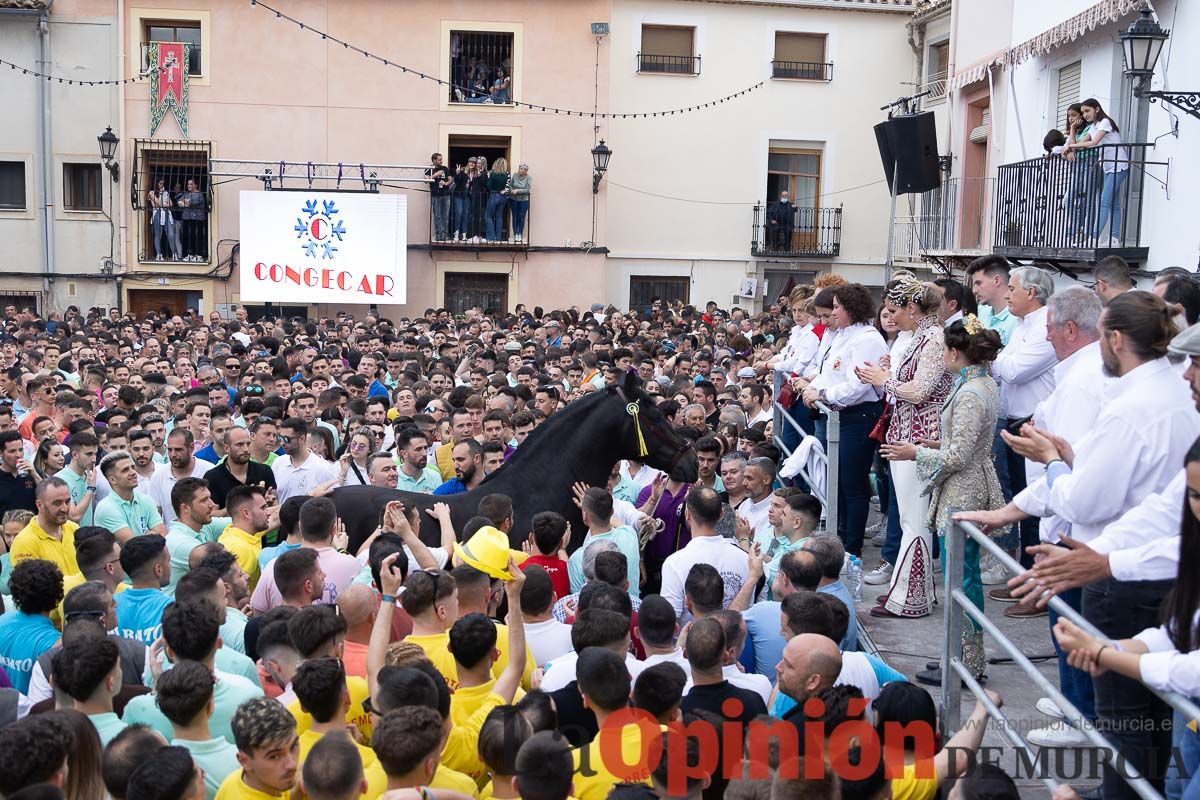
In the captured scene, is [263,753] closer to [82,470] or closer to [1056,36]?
[82,470]

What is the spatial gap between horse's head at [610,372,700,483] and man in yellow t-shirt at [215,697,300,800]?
4828 mm

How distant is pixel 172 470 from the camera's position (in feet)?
30.7

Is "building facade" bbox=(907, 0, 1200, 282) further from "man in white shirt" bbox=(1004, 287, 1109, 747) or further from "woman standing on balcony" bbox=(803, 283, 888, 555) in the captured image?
"man in white shirt" bbox=(1004, 287, 1109, 747)

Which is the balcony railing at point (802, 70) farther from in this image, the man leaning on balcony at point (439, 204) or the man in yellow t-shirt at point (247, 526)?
the man in yellow t-shirt at point (247, 526)

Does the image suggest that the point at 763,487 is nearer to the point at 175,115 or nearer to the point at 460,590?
the point at 460,590

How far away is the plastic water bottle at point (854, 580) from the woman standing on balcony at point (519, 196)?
19.6 m

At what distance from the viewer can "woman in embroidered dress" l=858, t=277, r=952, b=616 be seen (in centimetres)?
757

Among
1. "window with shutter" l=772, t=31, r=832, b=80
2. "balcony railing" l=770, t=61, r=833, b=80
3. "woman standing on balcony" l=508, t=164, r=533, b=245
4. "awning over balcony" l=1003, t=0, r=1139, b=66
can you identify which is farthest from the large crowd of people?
"window with shutter" l=772, t=31, r=832, b=80

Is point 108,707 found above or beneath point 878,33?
beneath

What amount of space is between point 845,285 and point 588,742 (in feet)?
18.0

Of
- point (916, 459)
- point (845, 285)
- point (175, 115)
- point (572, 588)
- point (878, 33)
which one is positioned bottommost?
point (572, 588)

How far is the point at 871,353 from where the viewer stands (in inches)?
356

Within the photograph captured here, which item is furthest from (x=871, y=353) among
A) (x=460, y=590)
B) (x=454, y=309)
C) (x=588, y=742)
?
(x=454, y=309)

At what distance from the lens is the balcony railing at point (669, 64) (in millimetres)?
29375
